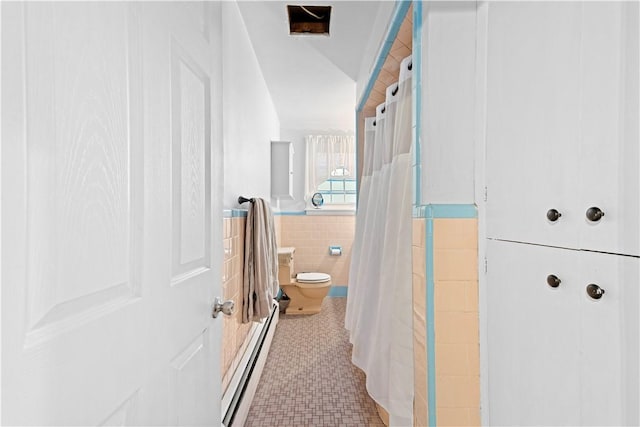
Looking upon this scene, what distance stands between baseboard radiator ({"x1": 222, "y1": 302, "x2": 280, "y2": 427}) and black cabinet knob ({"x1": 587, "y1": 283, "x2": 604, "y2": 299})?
4.86ft

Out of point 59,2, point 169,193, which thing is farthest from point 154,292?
point 59,2

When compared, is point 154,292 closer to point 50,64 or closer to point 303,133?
point 50,64

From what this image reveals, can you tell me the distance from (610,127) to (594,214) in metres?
0.16

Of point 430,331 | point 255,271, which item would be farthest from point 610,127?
point 255,271

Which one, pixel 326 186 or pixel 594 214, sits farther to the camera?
pixel 326 186

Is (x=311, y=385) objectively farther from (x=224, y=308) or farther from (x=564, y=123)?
(x=564, y=123)

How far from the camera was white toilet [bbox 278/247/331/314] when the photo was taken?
388 cm

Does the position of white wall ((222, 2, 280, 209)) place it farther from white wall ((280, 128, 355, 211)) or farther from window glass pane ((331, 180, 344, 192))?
window glass pane ((331, 180, 344, 192))

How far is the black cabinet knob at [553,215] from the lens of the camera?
0.85 meters

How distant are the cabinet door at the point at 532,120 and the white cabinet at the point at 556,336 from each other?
0.07m

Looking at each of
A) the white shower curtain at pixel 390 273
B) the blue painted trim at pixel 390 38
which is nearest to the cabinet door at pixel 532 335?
the white shower curtain at pixel 390 273

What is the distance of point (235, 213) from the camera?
2.12m

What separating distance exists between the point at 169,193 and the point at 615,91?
883mm

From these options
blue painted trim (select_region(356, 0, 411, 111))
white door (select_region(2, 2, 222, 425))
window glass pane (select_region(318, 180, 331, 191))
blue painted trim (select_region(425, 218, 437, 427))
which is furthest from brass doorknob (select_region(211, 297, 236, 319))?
window glass pane (select_region(318, 180, 331, 191))
